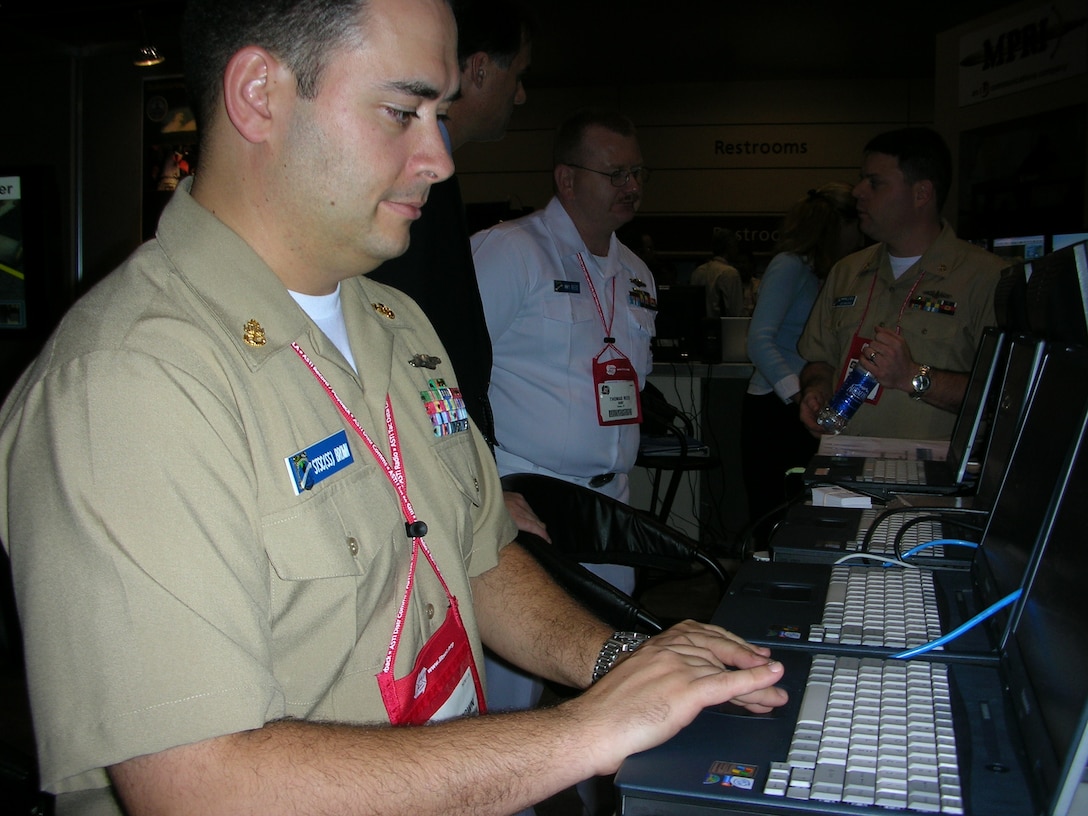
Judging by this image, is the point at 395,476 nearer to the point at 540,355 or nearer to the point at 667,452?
the point at 540,355

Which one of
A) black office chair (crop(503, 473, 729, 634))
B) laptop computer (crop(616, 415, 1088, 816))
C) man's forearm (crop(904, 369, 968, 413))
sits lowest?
black office chair (crop(503, 473, 729, 634))

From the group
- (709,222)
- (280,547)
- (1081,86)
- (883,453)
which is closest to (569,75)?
(709,222)

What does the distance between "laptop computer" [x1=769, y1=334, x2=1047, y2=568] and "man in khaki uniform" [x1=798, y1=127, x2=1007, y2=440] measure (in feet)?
2.62

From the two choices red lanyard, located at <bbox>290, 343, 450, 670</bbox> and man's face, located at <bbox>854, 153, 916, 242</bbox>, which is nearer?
red lanyard, located at <bbox>290, 343, 450, 670</bbox>

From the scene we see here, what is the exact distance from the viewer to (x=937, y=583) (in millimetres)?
1307

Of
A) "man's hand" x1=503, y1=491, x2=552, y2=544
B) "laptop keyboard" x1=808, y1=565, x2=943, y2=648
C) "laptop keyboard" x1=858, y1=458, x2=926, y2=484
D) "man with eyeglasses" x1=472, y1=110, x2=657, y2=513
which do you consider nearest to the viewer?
"laptop keyboard" x1=808, y1=565, x2=943, y2=648

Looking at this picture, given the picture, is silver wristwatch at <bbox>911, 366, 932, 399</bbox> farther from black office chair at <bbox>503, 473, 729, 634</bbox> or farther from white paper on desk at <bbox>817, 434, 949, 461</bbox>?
black office chair at <bbox>503, 473, 729, 634</bbox>

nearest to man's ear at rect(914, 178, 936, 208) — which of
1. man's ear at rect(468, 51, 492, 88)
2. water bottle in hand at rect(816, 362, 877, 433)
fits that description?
water bottle in hand at rect(816, 362, 877, 433)

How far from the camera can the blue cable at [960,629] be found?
39.2 inches

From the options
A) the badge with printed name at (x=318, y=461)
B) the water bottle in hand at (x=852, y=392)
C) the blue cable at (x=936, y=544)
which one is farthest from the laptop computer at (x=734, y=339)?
the badge with printed name at (x=318, y=461)

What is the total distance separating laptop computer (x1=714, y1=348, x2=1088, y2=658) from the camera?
3.30ft

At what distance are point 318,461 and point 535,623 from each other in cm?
47

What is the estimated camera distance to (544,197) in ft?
37.2

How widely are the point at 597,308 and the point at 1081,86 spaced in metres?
4.27
